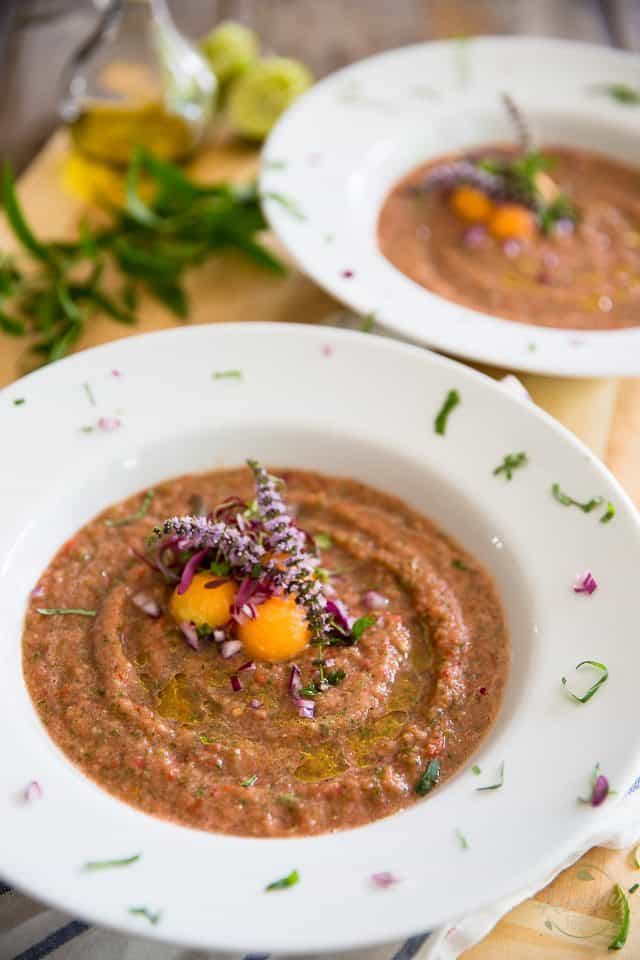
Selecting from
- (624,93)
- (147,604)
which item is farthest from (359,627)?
(624,93)

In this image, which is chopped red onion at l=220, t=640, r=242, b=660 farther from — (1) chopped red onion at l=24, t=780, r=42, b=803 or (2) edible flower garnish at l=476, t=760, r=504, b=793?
(2) edible flower garnish at l=476, t=760, r=504, b=793

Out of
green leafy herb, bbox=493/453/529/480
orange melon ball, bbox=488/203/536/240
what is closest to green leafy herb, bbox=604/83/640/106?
orange melon ball, bbox=488/203/536/240

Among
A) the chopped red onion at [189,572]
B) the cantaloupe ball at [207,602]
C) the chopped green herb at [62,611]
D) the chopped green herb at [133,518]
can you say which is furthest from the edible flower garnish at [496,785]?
the chopped green herb at [133,518]

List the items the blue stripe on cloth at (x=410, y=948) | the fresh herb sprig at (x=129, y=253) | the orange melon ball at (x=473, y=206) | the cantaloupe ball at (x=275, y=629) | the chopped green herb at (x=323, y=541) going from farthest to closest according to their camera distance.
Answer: the orange melon ball at (x=473, y=206) < the fresh herb sprig at (x=129, y=253) < the chopped green herb at (x=323, y=541) < the cantaloupe ball at (x=275, y=629) < the blue stripe on cloth at (x=410, y=948)

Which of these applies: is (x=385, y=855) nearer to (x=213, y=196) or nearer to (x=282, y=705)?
(x=282, y=705)

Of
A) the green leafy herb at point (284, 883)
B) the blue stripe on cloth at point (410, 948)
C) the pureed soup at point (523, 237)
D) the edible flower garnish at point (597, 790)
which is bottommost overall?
the blue stripe on cloth at point (410, 948)

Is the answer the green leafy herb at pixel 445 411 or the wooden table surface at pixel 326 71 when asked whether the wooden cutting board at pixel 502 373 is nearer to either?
the wooden table surface at pixel 326 71
